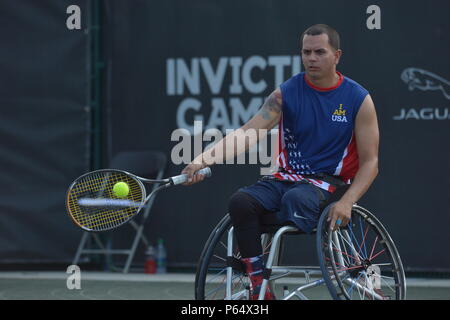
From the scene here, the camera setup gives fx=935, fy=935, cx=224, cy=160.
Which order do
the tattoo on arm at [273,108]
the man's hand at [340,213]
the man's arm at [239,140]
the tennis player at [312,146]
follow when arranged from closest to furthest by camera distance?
the man's hand at [340,213] < the tennis player at [312,146] < the man's arm at [239,140] < the tattoo on arm at [273,108]

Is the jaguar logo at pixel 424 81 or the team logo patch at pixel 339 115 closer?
the team logo patch at pixel 339 115

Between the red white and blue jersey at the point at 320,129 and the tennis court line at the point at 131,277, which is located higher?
the red white and blue jersey at the point at 320,129

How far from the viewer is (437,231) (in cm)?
703

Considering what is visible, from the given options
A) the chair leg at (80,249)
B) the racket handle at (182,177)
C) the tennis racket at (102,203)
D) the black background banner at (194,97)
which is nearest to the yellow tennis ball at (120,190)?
the tennis racket at (102,203)

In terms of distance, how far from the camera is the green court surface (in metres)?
6.20

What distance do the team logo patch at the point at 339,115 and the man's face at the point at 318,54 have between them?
0.19m

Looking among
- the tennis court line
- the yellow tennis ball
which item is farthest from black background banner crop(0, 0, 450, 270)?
the yellow tennis ball

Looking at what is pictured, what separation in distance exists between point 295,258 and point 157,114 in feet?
5.27

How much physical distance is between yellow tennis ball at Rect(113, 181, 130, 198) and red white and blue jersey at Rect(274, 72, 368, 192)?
74 cm

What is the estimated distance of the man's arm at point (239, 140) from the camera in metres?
4.39

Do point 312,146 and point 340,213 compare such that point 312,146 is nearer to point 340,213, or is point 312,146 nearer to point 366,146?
point 366,146

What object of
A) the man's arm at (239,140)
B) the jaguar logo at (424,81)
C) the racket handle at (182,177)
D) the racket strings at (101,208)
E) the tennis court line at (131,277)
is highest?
the jaguar logo at (424,81)

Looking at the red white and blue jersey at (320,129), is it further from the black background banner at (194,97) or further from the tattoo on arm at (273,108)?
the black background banner at (194,97)

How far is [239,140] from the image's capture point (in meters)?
→ 4.49
